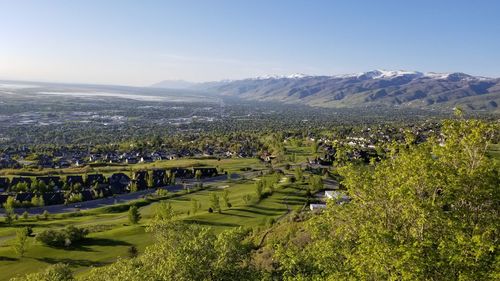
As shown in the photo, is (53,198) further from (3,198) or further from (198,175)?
(198,175)

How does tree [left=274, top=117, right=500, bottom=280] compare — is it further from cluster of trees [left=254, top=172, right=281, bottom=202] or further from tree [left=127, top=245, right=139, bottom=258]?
cluster of trees [left=254, top=172, right=281, bottom=202]

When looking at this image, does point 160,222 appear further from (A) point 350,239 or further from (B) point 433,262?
(B) point 433,262

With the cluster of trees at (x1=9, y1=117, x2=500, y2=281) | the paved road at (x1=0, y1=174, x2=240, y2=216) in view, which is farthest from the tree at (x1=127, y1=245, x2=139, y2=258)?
the paved road at (x1=0, y1=174, x2=240, y2=216)

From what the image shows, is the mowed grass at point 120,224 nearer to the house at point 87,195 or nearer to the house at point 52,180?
the house at point 87,195

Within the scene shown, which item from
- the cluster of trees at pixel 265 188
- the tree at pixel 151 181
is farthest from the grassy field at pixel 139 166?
the cluster of trees at pixel 265 188

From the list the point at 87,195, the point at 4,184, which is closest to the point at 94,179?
the point at 87,195

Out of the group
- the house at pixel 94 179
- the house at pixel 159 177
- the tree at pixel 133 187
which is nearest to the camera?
the tree at pixel 133 187
